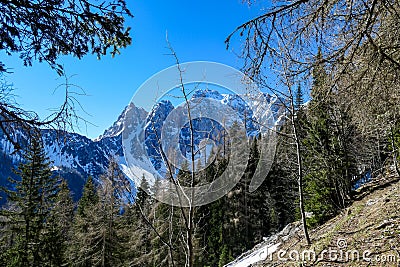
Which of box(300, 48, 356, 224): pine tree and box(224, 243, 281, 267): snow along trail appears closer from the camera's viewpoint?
box(224, 243, 281, 267): snow along trail

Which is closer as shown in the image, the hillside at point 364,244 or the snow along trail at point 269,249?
the hillside at point 364,244

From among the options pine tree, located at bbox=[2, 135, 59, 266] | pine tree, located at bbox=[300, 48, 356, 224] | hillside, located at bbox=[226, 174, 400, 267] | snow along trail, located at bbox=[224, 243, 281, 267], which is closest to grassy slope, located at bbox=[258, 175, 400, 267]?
hillside, located at bbox=[226, 174, 400, 267]

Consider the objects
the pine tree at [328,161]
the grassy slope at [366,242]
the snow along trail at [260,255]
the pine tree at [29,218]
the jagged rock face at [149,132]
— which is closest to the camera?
the jagged rock face at [149,132]

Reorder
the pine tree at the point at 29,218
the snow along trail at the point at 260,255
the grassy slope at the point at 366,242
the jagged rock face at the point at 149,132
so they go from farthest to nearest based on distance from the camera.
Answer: the pine tree at the point at 29,218 < the snow along trail at the point at 260,255 < the grassy slope at the point at 366,242 < the jagged rock face at the point at 149,132

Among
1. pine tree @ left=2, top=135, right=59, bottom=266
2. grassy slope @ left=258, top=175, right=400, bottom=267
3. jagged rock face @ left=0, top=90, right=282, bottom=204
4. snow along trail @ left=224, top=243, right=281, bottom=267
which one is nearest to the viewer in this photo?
jagged rock face @ left=0, top=90, right=282, bottom=204

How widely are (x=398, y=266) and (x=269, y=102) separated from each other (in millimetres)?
3572

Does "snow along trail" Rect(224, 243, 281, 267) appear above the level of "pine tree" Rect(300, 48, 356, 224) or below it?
below

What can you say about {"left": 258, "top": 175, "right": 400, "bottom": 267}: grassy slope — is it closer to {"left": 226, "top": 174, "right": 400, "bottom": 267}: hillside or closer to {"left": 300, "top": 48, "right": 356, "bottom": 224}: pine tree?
{"left": 226, "top": 174, "right": 400, "bottom": 267}: hillside

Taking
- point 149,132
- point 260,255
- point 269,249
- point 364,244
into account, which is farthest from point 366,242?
point 269,249

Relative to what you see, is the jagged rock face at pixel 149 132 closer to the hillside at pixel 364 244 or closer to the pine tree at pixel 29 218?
the hillside at pixel 364 244

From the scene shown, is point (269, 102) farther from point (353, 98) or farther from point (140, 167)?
point (140, 167)

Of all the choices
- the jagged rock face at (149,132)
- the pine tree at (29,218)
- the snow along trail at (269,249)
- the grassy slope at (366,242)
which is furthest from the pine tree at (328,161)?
the pine tree at (29,218)

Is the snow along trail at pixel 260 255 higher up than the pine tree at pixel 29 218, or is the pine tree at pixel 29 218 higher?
the pine tree at pixel 29 218

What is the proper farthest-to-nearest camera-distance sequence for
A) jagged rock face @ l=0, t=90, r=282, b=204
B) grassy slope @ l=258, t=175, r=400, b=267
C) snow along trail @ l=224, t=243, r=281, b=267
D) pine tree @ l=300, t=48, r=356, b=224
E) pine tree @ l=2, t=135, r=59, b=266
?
1. pine tree @ l=2, t=135, r=59, b=266
2. pine tree @ l=300, t=48, r=356, b=224
3. snow along trail @ l=224, t=243, r=281, b=267
4. grassy slope @ l=258, t=175, r=400, b=267
5. jagged rock face @ l=0, t=90, r=282, b=204
